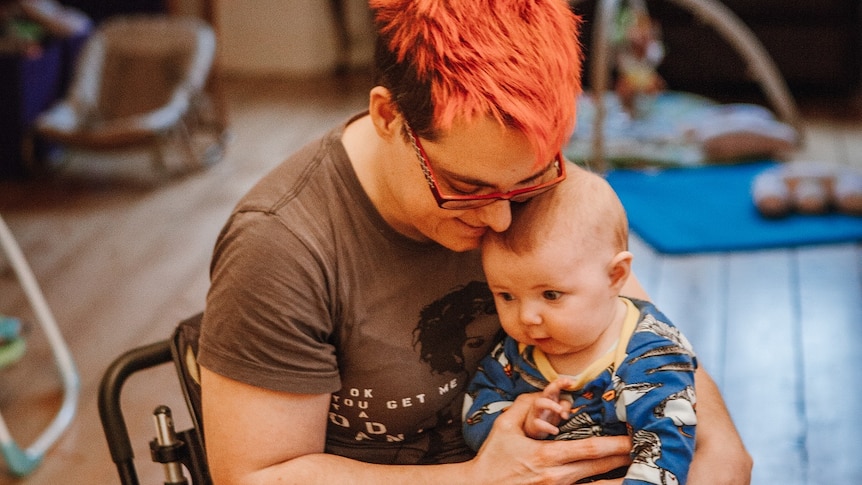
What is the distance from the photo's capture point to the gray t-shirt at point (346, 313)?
1.17 m

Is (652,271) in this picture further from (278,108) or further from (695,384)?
(278,108)

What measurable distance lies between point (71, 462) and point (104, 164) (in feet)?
9.23

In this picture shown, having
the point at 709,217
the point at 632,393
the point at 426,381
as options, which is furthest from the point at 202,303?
the point at 632,393

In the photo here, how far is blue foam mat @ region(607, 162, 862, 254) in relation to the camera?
364cm

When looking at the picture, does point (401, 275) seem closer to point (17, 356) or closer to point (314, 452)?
point (314, 452)

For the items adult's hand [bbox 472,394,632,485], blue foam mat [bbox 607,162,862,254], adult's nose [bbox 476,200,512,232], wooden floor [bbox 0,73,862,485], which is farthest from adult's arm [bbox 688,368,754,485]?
blue foam mat [bbox 607,162,862,254]

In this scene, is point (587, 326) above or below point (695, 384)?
above

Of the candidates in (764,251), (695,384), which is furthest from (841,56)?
(695,384)

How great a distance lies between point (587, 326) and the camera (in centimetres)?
130

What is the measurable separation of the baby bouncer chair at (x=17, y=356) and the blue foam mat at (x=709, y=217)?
2.07m

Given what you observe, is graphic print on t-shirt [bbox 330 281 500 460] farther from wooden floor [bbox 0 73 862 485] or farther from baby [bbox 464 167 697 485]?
wooden floor [bbox 0 73 862 485]

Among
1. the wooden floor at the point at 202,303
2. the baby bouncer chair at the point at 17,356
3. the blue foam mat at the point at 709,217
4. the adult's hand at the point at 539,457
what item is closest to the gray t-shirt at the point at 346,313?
the adult's hand at the point at 539,457

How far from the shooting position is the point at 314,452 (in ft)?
4.07

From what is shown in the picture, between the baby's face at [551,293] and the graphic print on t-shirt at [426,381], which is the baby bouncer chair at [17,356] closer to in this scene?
the graphic print on t-shirt at [426,381]
